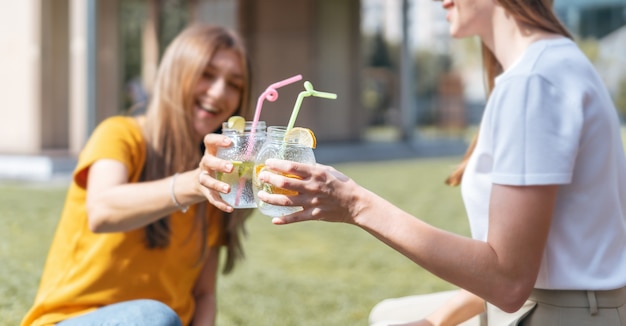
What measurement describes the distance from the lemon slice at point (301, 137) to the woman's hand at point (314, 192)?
0.09 metres

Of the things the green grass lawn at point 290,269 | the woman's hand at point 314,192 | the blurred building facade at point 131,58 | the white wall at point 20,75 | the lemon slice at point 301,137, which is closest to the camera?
the woman's hand at point 314,192

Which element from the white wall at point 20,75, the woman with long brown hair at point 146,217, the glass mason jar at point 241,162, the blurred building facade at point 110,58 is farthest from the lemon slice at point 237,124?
the white wall at point 20,75

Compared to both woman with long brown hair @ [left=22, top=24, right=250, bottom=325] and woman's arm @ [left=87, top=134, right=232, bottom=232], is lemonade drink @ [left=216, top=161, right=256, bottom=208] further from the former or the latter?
woman with long brown hair @ [left=22, top=24, right=250, bottom=325]

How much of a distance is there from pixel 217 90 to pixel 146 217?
21.0 inches

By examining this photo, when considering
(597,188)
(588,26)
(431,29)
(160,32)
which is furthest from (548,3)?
(431,29)

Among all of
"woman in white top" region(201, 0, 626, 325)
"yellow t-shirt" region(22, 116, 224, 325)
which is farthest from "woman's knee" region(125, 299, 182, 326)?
"woman in white top" region(201, 0, 626, 325)

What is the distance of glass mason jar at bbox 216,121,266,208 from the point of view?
5.55ft

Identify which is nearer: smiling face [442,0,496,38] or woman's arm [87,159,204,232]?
smiling face [442,0,496,38]

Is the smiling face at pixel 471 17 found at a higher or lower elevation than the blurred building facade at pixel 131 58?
higher

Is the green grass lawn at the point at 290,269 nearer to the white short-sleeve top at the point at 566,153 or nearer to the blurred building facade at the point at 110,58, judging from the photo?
the white short-sleeve top at the point at 566,153

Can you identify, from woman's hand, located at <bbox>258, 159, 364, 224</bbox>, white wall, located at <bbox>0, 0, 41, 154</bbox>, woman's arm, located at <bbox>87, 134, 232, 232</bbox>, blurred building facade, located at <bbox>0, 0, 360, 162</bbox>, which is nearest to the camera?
woman's hand, located at <bbox>258, 159, 364, 224</bbox>

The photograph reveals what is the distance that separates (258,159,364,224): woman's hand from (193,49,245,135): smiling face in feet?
3.19

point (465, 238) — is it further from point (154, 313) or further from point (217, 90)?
point (217, 90)

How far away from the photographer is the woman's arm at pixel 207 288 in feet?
9.01
